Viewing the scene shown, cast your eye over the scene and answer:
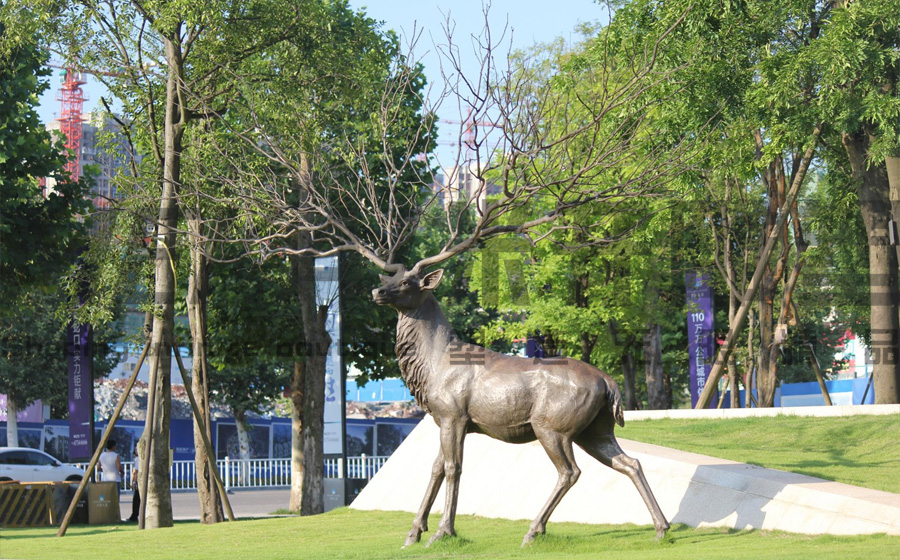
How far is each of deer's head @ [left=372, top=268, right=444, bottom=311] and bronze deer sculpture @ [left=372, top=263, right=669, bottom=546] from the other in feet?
0.03

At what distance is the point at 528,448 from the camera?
1416cm

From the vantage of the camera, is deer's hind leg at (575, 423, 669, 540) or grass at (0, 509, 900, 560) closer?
grass at (0, 509, 900, 560)

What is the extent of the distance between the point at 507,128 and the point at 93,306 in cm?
873

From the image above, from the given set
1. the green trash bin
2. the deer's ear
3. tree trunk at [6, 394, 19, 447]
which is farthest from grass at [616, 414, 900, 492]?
tree trunk at [6, 394, 19, 447]

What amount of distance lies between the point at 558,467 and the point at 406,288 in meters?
2.37

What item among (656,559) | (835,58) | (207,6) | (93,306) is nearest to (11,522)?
(93,306)

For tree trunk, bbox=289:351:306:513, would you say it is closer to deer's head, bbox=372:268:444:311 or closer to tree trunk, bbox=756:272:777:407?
tree trunk, bbox=756:272:777:407

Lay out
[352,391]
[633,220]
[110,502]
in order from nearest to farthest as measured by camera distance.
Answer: [110,502]
[633,220]
[352,391]

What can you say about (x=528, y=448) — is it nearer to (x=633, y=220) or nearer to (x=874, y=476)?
(x=874, y=476)

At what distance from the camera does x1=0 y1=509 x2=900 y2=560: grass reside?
8.55 metres

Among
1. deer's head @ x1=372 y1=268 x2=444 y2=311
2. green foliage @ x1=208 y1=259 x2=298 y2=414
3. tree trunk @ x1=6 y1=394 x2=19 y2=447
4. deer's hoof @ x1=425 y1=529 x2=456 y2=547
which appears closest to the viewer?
deer's hoof @ x1=425 y1=529 x2=456 y2=547

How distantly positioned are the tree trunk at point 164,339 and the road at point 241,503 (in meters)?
9.73

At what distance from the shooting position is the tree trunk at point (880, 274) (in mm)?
19984

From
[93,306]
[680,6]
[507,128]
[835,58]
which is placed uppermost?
[680,6]
